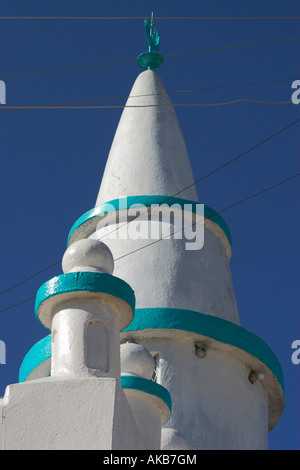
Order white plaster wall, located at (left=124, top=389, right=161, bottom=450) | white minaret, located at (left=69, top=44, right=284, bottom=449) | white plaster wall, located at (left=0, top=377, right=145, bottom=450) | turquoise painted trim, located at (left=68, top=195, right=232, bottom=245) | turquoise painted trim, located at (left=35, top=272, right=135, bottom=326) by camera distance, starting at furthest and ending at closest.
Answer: turquoise painted trim, located at (left=68, top=195, right=232, bottom=245)
white minaret, located at (left=69, top=44, right=284, bottom=449)
white plaster wall, located at (left=124, top=389, right=161, bottom=450)
turquoise painted trim, located at (left=35, top=272, right=135, bottom=326)
white plaster wall, located at (left=0, top=377, right=145, bottom=450)

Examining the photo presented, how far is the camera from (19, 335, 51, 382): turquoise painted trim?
34.1 ft

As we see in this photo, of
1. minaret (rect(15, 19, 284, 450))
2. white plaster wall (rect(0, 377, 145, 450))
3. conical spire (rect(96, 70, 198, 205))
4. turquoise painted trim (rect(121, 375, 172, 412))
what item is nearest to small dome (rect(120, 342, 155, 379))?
turquoise painted trim (rect(121, 375, 172, 412))

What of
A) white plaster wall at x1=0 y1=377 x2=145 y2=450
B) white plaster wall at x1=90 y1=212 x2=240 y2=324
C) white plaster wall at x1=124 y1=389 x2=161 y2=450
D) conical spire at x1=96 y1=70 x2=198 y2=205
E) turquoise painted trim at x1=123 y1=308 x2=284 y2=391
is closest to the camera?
white plaster wall at x1=0 y1=377 x2=145 y2=450

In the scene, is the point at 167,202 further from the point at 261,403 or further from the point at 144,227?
the point at 261,403

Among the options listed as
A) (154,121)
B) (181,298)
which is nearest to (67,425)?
(181,298)

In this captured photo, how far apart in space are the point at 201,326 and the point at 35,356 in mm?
1648

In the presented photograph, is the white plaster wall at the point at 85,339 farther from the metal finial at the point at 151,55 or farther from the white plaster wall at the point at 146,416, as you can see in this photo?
the metal finial at the point at 151,55

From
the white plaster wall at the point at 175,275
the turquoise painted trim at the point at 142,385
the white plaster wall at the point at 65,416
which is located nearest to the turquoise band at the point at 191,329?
the white plaster wall at the point at 175,275

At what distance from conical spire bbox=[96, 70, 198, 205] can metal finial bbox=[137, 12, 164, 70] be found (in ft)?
0.83

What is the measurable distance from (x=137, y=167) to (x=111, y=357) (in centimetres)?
506

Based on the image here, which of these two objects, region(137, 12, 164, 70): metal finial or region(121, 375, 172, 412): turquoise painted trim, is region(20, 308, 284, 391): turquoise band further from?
region(137, 12, 164, 70): metal finial

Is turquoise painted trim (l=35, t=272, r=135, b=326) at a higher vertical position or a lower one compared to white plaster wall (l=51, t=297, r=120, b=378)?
higher

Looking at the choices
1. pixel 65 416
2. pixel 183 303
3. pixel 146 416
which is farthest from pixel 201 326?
pixel 65 416

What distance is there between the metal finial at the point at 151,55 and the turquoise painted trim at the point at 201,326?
4441 mm
